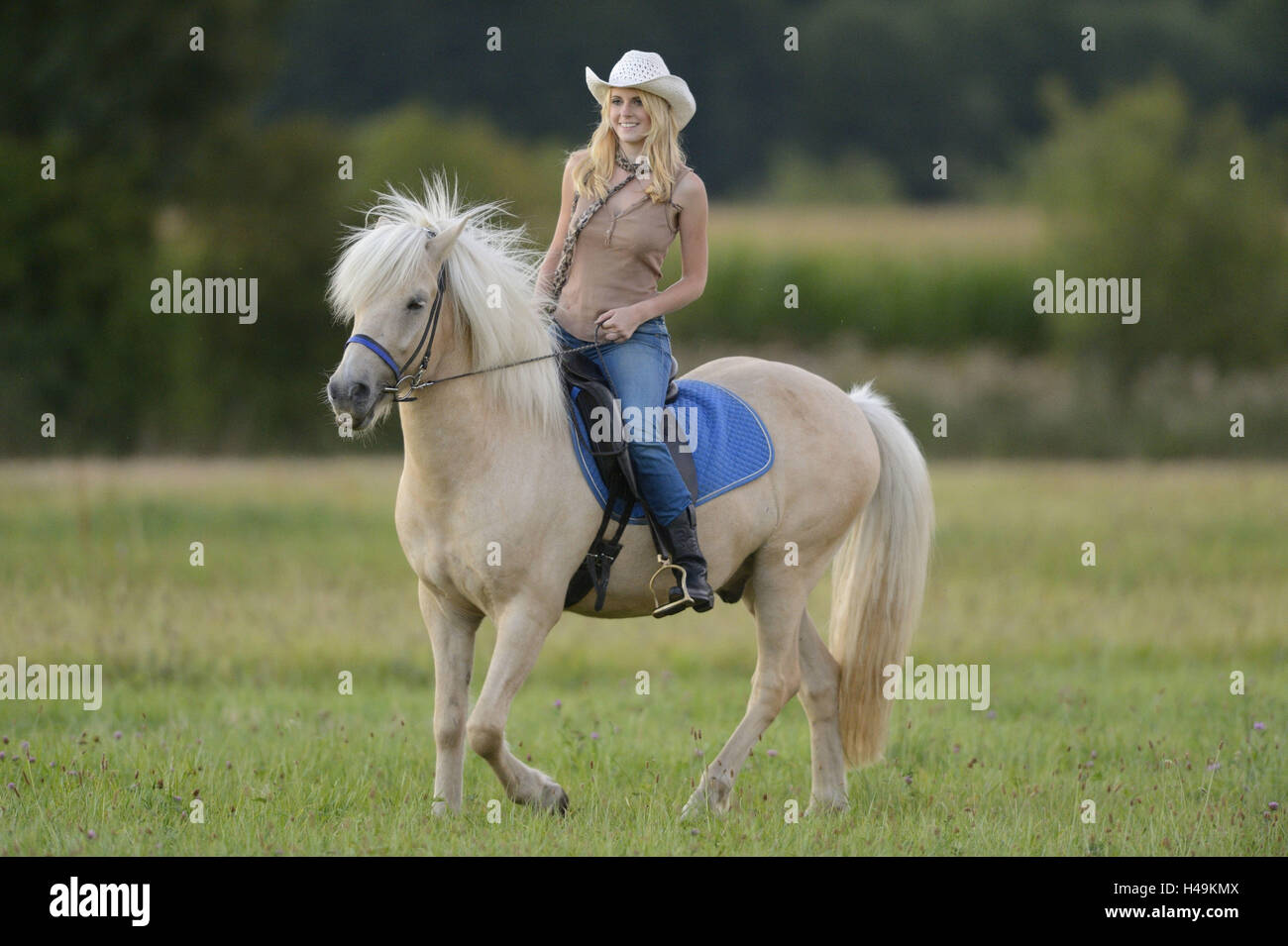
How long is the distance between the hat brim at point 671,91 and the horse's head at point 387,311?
1053 millimetres

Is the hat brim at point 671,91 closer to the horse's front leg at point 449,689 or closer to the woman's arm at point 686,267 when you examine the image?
the woman's arm at point 686,267

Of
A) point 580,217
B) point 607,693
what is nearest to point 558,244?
point 580,217

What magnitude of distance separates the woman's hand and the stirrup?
3.30 feet

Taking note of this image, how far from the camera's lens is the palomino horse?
6.05m

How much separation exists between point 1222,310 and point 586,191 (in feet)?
79.0

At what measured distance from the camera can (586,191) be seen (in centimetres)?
672

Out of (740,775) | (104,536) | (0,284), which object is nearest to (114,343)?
(0,284)

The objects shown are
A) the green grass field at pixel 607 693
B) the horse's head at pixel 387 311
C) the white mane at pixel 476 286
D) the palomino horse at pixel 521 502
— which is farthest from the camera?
the green grass field at pixel 607 693

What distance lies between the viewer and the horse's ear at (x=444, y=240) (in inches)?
239

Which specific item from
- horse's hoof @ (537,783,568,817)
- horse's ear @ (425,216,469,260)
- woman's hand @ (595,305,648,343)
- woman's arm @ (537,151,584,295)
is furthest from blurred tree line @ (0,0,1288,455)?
horse's ear @ (425,216,469,260)

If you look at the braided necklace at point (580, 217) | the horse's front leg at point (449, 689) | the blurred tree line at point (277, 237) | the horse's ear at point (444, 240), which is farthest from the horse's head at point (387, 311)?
the blurred tree line at point (277, 237)

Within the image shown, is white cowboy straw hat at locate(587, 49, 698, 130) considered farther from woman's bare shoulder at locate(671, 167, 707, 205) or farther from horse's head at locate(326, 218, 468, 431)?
horse's head at locate(326, 218, 468, 431)

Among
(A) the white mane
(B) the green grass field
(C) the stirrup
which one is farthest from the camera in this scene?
(C) the stirrup

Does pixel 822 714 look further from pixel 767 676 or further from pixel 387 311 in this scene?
pixel 387 311
